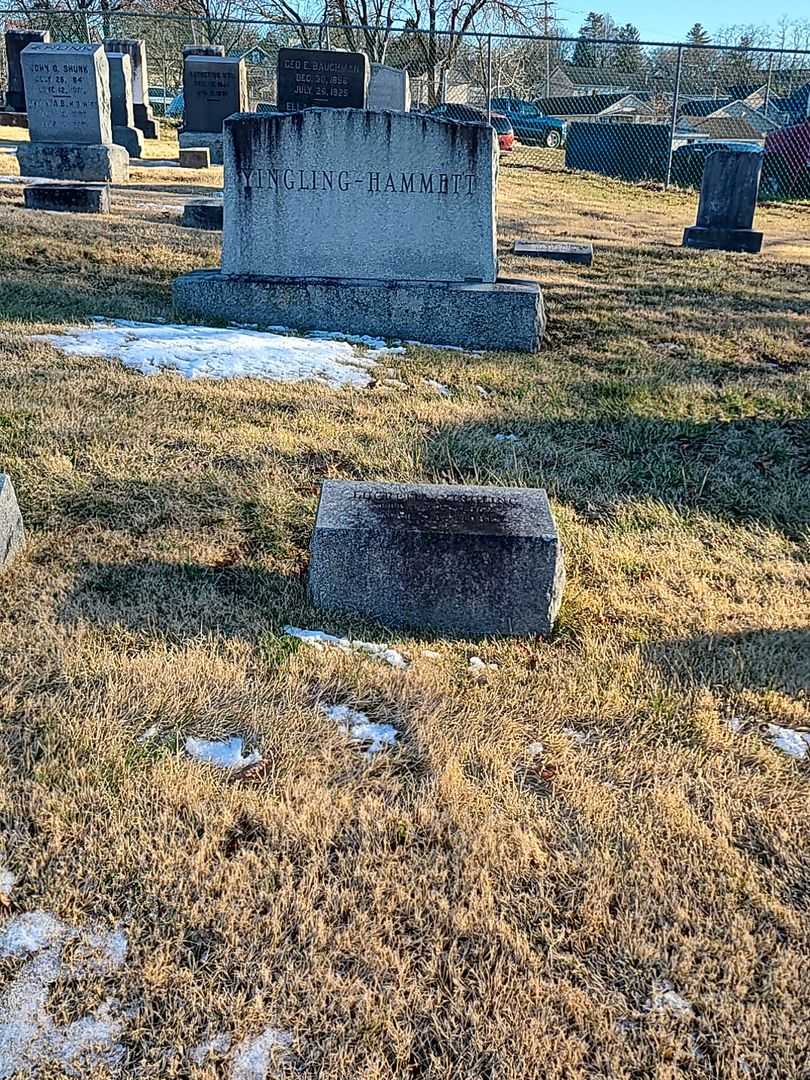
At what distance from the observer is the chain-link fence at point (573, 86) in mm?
20031

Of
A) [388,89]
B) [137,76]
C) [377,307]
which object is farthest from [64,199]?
[137,76]

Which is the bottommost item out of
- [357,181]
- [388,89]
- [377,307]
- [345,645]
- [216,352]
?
[345,645]

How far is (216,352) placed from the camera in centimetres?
544

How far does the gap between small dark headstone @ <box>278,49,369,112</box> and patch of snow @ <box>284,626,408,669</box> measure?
1521cm

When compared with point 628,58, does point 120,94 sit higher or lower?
lower

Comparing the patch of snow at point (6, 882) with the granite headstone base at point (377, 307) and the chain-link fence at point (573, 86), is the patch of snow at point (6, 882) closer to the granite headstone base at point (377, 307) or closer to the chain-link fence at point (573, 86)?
the granite headstone base at point (377, 307)

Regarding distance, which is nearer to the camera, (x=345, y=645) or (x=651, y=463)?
(x=345, y=645)

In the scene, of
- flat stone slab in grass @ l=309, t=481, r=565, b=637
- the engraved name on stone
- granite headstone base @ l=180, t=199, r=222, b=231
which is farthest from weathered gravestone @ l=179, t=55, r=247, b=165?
flat stone slab in grass @ l=309, t=481, r=565, b=637

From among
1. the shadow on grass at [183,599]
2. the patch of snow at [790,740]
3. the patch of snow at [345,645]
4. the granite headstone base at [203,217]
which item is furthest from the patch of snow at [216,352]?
the granite headstone base at [203,217]

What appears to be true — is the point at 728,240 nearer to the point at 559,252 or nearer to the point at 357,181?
the point at 559,252

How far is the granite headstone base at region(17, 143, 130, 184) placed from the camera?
506 inches

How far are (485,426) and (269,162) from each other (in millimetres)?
2998

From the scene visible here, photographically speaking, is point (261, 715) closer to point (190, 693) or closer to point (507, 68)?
point (190, 693)

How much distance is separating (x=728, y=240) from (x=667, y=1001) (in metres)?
11.8
